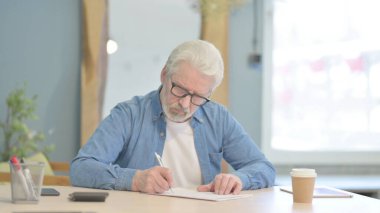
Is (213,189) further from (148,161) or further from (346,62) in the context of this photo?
(346,62)

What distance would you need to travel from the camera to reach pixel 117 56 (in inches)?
186

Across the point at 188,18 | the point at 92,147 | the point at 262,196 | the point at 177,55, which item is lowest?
the point at 262,196

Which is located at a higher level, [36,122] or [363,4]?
[363,4]

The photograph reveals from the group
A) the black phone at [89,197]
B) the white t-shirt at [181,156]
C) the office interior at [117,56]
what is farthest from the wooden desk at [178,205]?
the office interior at [117,56]

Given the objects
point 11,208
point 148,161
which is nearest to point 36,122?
point 148,161

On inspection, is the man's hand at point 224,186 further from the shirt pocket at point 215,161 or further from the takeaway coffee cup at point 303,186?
the shirt pocket at point 215,161

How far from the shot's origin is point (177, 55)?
260cm

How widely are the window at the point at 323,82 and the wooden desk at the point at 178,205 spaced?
2.90 metres

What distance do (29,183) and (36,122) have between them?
2.71 metres

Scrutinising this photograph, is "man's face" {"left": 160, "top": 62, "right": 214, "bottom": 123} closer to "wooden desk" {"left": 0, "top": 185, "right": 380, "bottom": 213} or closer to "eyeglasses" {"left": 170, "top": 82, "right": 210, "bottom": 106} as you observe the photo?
"eyeglasses" {"left": 170, "top": 82, "right": 210, "bottom": 106}

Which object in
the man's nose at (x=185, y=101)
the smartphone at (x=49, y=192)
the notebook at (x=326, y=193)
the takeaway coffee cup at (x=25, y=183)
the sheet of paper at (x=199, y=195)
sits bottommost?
the notebook at (x=326, y=193)

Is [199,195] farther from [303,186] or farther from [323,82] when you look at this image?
[323,82]

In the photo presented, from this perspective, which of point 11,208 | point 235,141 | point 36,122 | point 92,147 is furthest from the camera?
point 36,122

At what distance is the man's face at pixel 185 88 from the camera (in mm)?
2568
